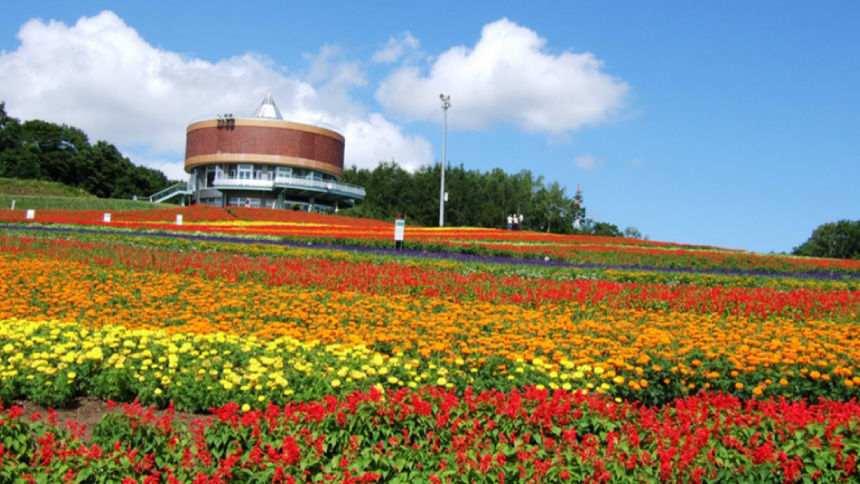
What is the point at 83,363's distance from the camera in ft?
19.9

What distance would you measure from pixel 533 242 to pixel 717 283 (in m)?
13.7

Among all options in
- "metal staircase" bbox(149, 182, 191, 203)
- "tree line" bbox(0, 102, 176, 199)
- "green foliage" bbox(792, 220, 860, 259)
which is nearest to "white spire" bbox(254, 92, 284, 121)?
"metal staircase" bbox(149, 182, 191, 203)

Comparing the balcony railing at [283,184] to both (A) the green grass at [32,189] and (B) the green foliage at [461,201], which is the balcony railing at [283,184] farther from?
(A) the green grass at [32,189]

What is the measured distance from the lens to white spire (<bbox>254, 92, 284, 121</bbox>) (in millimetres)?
62906

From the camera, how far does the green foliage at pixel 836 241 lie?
2347 inches

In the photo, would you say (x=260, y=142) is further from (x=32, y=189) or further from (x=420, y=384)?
(x=420, y=384)

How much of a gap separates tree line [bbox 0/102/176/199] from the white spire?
19.7 metres

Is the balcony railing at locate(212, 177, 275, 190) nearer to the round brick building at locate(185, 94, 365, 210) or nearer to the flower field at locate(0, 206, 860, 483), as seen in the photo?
the round brick building at locate(185, 94, 365, 210)

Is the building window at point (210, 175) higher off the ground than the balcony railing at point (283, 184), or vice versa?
the building window at point (210, 175)

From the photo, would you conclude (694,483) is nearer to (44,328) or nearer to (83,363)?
(83,363)

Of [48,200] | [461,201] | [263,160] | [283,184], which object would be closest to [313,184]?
[283,184]

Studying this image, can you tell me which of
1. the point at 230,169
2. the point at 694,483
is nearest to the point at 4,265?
the point at 694,483

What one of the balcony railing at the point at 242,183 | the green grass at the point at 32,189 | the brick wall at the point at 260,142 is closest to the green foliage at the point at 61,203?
the green grass at the point at 32,189

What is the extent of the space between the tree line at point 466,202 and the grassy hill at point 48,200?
17.4 meters
